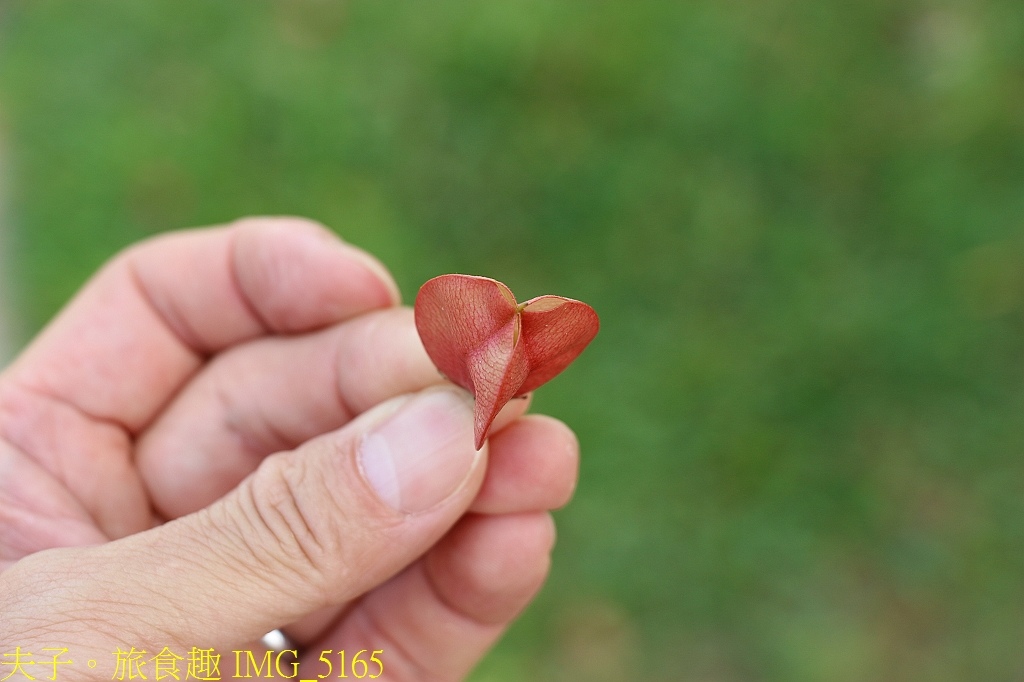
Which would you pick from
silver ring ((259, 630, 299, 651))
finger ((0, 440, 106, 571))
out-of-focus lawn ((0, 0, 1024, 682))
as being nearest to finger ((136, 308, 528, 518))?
finger ((0, 440, 106, 571))

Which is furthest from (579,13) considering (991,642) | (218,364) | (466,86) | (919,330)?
(991,642)

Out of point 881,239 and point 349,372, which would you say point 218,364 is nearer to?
point 349,372

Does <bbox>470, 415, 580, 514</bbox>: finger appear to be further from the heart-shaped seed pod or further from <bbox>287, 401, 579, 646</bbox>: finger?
the heart-shaped seed pod

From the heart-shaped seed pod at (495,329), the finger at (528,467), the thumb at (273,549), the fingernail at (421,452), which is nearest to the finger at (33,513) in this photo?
the thumb at (273,549)

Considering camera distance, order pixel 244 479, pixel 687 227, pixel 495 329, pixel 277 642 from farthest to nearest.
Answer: pixel 687 227
pixel 277 642
pixel 244 479
pixel 495 329

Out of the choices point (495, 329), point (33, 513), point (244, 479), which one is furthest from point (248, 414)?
point (495, 329)

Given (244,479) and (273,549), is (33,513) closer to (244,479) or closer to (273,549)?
(244,479)

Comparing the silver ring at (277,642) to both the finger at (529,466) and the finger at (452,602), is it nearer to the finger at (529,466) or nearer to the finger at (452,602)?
the finger at (452,602)
